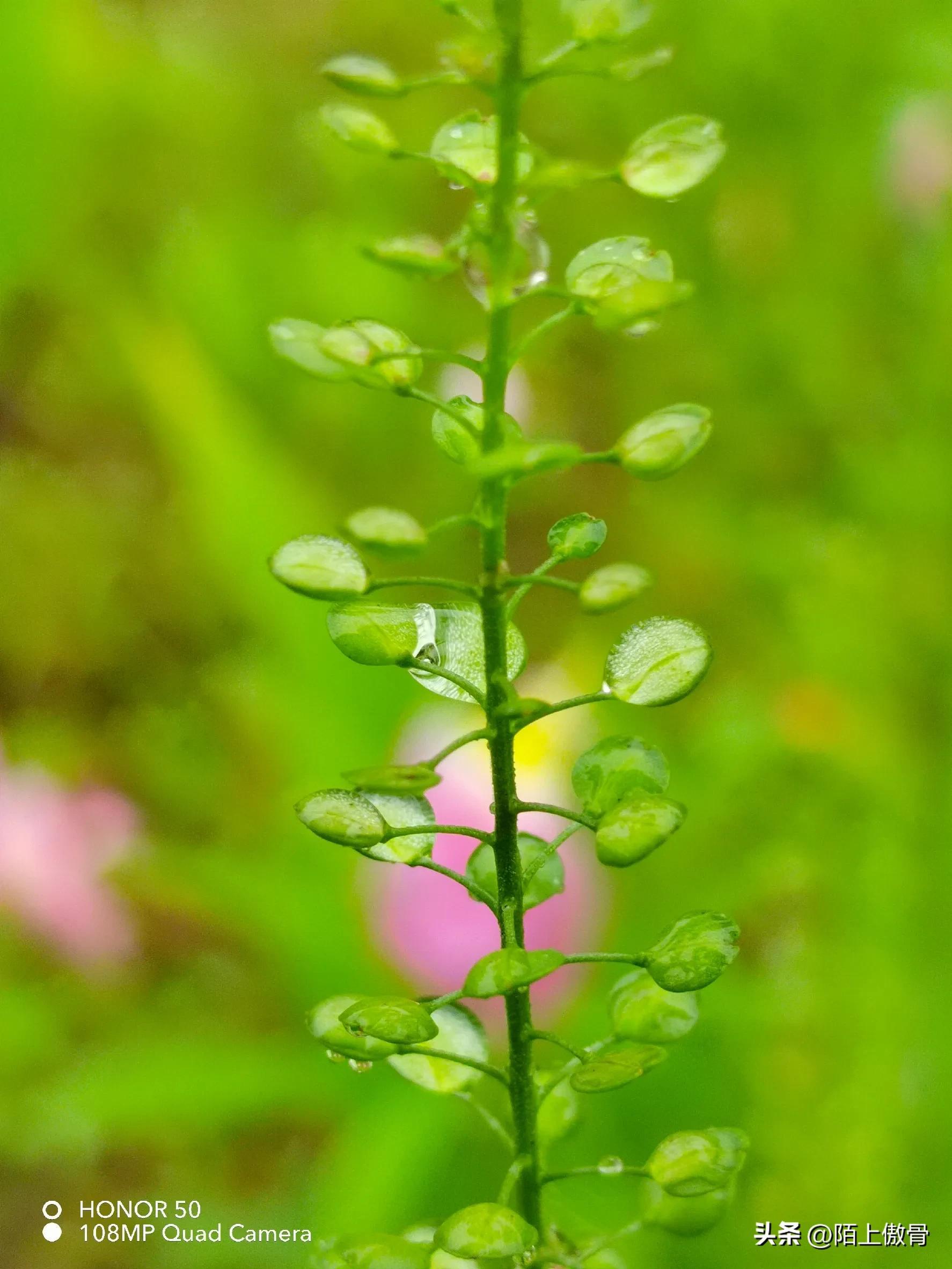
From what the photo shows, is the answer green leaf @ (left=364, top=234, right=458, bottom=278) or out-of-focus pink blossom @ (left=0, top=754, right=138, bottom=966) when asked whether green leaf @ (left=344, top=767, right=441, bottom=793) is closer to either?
green leaf @ (left=364, top=234, right=458, bottom=278)

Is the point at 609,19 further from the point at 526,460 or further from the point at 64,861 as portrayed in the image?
the point at 64,861

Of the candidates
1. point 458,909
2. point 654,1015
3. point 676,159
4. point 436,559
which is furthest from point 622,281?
point 436,559

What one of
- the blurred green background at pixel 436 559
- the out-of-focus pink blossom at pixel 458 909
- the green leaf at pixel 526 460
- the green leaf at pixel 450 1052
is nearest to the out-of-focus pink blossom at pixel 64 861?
the blurred green background at pixel 436 559

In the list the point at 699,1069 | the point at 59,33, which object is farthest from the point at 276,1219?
the point at 59,33

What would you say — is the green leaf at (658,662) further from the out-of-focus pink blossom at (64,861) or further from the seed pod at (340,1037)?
the out-of-focus pink blossom at (64,861)

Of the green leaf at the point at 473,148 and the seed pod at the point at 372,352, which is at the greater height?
the green leaf at the point at 473,148
